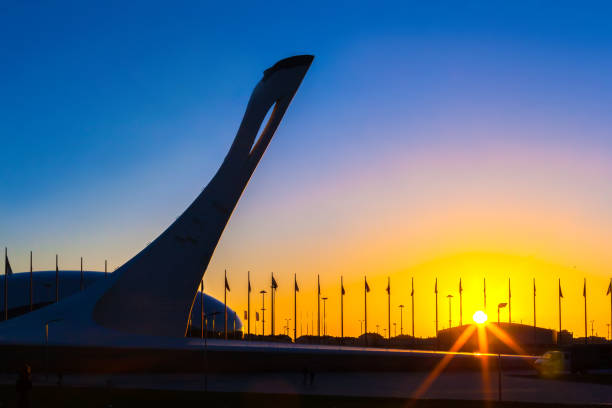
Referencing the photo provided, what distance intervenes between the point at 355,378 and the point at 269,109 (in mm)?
15511

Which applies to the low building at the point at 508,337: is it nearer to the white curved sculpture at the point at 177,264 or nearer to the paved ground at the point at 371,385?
the white curved sculpture at the point at 177,264

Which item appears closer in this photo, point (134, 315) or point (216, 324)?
point (134, 315)

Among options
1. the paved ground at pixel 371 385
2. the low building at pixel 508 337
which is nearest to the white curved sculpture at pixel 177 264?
the paved ground at pixel 371 385

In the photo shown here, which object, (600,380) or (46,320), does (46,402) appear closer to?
(46,320)

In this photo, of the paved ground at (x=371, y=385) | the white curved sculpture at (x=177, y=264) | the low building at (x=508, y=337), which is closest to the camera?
the paved ground at (x=371, y=385)

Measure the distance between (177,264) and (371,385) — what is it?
14655 millimetres

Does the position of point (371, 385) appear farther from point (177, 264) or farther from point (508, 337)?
point (508, 337)

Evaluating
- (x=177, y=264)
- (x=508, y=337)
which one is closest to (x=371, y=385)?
(x=177, y=264)

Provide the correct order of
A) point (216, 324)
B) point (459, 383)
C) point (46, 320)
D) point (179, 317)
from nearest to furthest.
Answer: point (459, 383) < point (46, 320) < point (179, 317) < point (216, 324)

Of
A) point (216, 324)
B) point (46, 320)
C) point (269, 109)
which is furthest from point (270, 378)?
point (216, 324)

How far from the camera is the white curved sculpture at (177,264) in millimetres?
35938

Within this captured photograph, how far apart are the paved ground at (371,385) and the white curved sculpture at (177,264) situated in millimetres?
5653

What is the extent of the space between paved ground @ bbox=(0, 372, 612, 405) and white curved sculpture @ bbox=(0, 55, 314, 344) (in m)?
5.65

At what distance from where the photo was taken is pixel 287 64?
4031 centimetres
